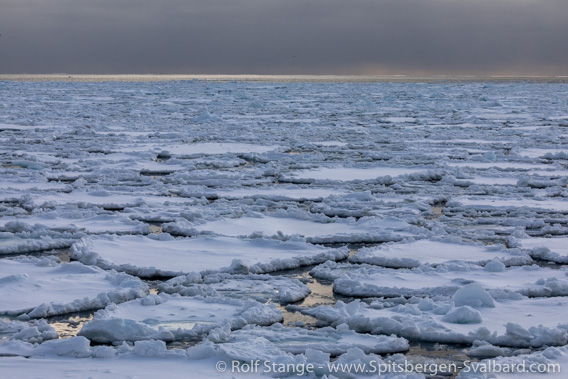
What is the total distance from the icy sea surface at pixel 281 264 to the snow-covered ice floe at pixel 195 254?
0.05 ft

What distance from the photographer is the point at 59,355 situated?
9.64ft

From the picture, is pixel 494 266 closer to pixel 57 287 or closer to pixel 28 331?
pixel 57 287

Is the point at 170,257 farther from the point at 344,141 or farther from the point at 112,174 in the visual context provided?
the point at 344,141

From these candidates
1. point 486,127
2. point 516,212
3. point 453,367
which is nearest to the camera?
point 453,367

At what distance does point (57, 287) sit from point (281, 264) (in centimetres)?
129

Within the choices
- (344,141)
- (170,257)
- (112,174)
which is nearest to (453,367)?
(170,257)

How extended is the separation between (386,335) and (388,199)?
3.45 meters

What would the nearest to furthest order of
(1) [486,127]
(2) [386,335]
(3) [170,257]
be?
(2) [386,335], (3) [170,257], (1) [486,127]

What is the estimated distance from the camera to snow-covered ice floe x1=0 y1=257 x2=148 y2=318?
354 cm

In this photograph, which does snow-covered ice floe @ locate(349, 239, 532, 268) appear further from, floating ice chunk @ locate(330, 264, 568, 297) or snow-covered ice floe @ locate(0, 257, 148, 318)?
snow-covered ice floe @ locate(0, 257, 148, 318)

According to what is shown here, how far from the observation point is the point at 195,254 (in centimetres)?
461

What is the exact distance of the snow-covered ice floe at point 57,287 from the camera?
11.6 feet

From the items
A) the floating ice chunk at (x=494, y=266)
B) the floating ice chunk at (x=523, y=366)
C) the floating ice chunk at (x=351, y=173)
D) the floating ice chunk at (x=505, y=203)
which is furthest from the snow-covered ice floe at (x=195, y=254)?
the floating ice chunk at (x=351, y=173)

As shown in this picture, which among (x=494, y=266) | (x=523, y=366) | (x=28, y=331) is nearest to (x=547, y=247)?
(x=494, y=266)
